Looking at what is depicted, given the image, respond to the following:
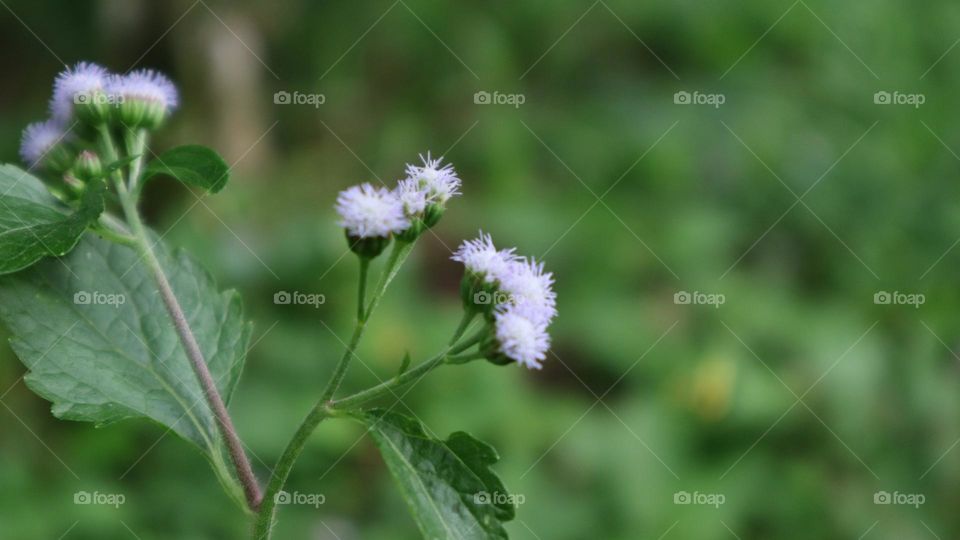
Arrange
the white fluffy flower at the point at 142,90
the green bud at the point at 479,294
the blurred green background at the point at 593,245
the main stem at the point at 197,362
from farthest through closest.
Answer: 1. the blurred green background at the point at 593,245
2. the white fluffy flower at the point at 142,90
3. the green bud at the point at 479,294
4. the main stem at the point at 197,362

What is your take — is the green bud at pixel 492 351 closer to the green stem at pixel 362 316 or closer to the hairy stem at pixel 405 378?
the hairy stem at pixel 405 378

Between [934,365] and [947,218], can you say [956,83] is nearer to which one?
[947,218]

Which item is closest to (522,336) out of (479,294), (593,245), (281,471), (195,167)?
(479,294)

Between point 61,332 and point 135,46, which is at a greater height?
point 135,46

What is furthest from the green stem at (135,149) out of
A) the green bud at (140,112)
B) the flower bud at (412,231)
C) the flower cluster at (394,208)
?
the flower bud at (412,231)

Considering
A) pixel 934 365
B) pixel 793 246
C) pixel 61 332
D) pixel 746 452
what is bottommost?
pixel 61 332

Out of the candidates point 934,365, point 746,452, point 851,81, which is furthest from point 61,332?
point 851,81

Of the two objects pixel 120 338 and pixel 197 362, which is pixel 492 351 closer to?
pixel 197 362
